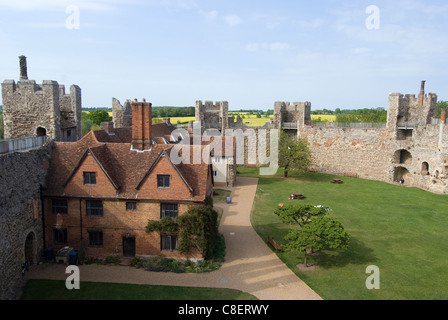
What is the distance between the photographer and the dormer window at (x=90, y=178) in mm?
24464

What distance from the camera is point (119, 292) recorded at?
20.2m

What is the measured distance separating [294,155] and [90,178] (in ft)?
114

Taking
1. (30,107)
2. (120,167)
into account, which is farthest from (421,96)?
(30,107)

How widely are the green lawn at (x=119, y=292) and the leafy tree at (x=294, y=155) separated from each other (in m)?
34.8

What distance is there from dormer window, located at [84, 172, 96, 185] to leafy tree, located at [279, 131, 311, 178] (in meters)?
34.5

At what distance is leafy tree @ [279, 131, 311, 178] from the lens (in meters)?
52.8

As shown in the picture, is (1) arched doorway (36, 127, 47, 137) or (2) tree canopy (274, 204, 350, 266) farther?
A: (1) arched doorway (36, 127, 47, 137)

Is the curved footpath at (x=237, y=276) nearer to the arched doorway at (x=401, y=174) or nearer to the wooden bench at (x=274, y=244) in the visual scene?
the wooden bench at (x=274, y=244)

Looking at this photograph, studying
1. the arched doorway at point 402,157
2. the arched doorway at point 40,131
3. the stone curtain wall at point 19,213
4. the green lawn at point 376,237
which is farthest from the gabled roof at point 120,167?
the arched doorway at point 402,157

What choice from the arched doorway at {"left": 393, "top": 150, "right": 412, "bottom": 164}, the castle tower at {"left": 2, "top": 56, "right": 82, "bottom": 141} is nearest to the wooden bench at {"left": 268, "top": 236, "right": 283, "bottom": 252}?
the castle tower at {"left": 2, "top": 56, "right": 82, "bottom": 141}

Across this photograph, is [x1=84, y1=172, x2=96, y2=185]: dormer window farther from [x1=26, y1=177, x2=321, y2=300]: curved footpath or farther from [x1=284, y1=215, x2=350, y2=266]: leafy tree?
[x1=284, y1=215, x2=350, y2=266]: leafy tree

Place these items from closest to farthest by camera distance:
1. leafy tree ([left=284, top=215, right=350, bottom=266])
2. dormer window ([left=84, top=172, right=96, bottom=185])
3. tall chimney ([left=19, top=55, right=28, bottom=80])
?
leafy tree ([left=284, top=215, right=350, bottom=266]), dormer window ([left=84, top=172, right=96, bottom=185]), tall chimney ([left=19, top=55, right=28, bottom=80])

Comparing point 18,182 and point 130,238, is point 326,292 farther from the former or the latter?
point 18,182
